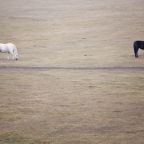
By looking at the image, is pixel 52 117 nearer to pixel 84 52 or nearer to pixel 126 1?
pixel 84 52

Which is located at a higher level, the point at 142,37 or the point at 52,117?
the point at 52,117

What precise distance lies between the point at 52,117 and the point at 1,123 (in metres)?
1.67

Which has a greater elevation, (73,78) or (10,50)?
(73,78)

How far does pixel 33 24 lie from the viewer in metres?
50.9

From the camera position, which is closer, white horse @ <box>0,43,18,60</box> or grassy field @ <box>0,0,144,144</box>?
grassy field @ <box>0,0,144,144</box>

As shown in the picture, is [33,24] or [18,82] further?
[33,24]

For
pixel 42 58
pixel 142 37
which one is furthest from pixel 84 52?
pixel 142 37

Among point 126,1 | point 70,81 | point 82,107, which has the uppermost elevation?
point 82,107

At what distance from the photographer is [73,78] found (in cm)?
2661

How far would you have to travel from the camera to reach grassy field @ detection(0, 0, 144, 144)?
1719 cm

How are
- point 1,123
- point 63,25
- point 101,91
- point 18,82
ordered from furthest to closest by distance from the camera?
point 63,25 → point 18,82 → point 101,91 → point 1,123

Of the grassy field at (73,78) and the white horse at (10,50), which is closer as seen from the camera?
the grassy field at (73,78)

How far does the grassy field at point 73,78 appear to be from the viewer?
17.2 meters

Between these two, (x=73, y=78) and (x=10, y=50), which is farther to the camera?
(x=10, y=50)
